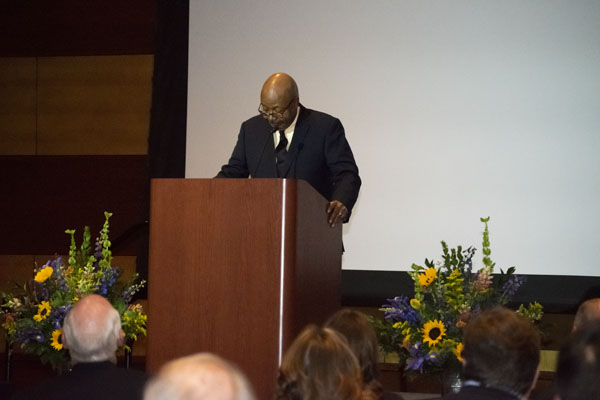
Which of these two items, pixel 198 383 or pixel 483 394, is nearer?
pixel 198 383

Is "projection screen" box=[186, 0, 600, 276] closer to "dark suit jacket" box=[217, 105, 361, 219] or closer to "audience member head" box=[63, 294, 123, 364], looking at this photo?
"dark suit jacket" box=[217, 105, 361, 219]

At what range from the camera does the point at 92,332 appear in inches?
98.1

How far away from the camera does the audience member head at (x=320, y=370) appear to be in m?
1.80

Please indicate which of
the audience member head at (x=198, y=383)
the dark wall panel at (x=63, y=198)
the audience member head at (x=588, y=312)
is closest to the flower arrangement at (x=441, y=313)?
the audience member head at (x=588, y=312)

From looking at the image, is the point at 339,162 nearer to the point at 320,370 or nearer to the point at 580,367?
the point at 320,370

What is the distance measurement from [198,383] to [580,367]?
2.34 feet

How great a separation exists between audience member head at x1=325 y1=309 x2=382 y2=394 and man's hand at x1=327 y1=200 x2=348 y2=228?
44.5 inches

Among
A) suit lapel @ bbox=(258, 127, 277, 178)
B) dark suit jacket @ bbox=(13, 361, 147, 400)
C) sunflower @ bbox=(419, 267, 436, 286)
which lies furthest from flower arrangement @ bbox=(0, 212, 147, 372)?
dark suit jacket @ bbox=(13, 361, 147, 400)

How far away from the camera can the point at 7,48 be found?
23.7ft

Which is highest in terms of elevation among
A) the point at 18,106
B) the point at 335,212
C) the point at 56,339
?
the point at 18,106

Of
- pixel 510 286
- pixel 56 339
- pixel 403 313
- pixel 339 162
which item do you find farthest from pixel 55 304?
pixel 510 286

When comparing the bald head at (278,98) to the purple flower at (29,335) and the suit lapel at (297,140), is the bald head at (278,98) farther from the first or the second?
the purple flower at (29,335)

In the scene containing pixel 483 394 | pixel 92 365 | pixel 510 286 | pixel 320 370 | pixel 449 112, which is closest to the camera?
pixel 320 370

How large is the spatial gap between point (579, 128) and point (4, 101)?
15.2 ft
